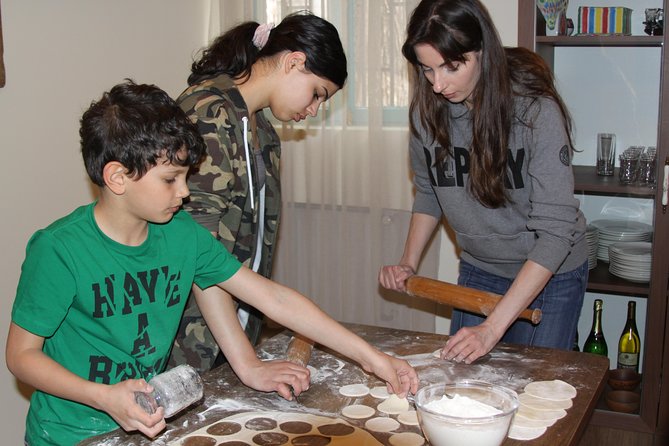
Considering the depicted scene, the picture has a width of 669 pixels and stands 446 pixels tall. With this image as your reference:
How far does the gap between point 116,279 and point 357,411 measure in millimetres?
545

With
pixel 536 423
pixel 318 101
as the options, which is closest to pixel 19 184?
pixel 318 101

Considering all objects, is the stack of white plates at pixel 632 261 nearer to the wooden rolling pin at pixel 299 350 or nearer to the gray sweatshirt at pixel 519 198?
the gray sweatshirt at pixel 519 198

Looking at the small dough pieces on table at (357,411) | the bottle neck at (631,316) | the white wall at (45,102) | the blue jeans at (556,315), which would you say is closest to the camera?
the small dough pieces on table at (357,411)

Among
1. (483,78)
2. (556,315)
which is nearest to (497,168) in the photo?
(483,78)

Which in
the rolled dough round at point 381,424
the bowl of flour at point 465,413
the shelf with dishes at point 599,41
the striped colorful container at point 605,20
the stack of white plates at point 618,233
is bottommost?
the rolled dough round at point 381,424

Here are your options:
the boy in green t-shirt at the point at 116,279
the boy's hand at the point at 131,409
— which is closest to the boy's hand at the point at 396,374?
the boy in green t-shirt at the point at 116,279

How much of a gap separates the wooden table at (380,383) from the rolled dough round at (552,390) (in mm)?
16

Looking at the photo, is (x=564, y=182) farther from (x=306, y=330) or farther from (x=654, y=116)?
(x=654, y=116)

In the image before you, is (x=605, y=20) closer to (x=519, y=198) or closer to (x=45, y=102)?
(x=519, y=198)

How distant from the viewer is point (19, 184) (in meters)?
2.69

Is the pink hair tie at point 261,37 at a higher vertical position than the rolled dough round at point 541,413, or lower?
higher

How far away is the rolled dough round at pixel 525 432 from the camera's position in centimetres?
142

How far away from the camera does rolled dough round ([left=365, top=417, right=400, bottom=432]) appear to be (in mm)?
1471

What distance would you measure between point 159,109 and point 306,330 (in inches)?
22.3
